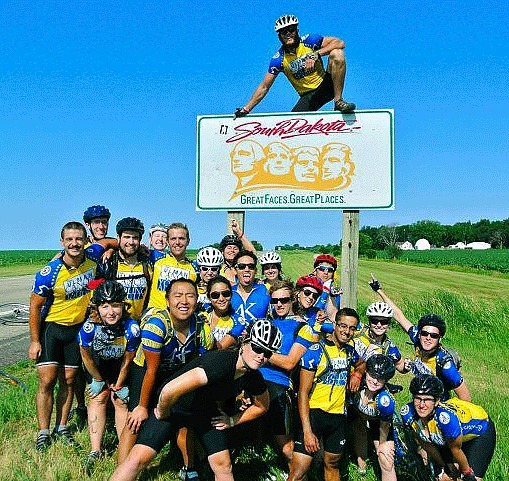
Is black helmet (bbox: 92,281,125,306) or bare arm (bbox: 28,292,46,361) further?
bare arm (bbox: 28,292,46,361)

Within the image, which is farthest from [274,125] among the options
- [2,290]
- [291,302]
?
A: [2,290]

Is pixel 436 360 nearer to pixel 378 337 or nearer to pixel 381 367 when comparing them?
pixel 378 337

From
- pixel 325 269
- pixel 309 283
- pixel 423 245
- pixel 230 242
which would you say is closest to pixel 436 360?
pixel 309 283

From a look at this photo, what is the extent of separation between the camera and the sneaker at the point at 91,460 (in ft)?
17.6

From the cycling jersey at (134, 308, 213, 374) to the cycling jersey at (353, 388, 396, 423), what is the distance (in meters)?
1.58

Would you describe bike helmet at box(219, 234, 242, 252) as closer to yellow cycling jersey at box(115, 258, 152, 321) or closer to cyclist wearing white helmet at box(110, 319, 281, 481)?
yellow cycling jersey at box(115, 258, 152, 321)

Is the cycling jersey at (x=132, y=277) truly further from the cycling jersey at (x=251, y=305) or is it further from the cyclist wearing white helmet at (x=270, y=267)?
the cyclist wearing white helmet at (x=270, y=267)

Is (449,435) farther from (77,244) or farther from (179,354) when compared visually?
(77,244)

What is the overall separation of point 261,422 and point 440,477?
175cm

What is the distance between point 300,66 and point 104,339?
4322 mm

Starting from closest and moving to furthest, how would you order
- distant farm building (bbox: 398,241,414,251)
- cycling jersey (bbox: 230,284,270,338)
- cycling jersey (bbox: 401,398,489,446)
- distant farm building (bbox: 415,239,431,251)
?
cycling jersey (bbox: 401,398,489,446), cycling jersey (bbox: 230,284,270,338), distant farm building (bbox: 398,241,414,251), distant farm building (bbox: 415,239,431,251)

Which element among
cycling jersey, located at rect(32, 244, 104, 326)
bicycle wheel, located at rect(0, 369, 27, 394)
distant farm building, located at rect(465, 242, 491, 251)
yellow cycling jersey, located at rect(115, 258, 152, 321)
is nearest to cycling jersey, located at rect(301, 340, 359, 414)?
yellow cycling jersey, located at rect(115, 258, 152, 321)

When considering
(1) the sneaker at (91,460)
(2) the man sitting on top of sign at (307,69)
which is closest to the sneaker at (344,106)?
(2) the man sitting on top of sign at (307,69)

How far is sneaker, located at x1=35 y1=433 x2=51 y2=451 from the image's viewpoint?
227 inches
